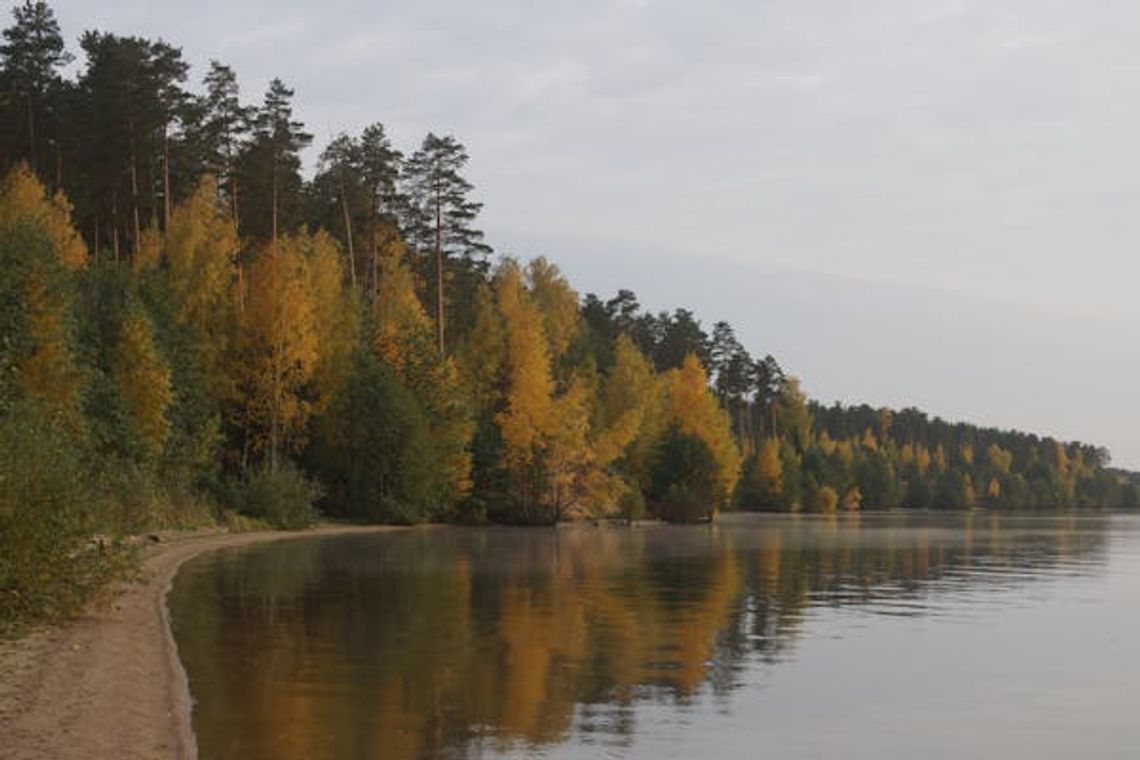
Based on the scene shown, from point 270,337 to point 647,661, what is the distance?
5028cm

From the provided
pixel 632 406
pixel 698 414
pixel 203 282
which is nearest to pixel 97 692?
pixel 203 282

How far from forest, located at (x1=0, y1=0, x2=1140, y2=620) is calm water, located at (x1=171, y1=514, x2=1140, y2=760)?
15649 mm

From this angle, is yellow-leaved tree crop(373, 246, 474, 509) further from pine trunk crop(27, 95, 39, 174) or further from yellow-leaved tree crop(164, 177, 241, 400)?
pine trunk crop(27, 95, 39, 174)

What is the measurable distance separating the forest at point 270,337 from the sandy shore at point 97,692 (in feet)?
57.9

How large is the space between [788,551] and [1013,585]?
18349mm

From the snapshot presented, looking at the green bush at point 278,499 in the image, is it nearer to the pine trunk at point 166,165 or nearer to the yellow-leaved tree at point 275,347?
the yellow-leaved tree at point 275,347

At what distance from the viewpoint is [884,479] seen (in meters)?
174

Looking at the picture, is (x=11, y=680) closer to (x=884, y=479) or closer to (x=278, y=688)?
(x=278, y=688)

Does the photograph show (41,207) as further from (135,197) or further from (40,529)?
(40,529)

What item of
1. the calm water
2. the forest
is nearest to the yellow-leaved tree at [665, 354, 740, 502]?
the forest

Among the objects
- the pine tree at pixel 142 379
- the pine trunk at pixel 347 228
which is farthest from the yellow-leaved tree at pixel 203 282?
the pine trunk at pixel 347 228

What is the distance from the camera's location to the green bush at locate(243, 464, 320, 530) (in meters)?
60.6

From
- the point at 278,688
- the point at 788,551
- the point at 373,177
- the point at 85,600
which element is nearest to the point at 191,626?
the point at 85,600

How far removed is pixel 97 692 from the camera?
15492 millimetres
